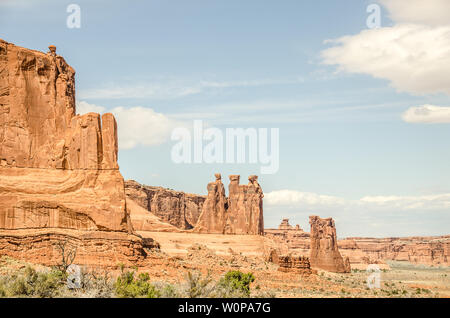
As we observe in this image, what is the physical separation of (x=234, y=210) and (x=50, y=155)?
59.8 meters

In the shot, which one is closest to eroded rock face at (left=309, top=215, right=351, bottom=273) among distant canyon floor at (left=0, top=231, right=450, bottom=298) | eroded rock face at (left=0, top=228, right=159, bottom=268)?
distant canyon floor at (left=0, top=231, right=450, bottom=298)

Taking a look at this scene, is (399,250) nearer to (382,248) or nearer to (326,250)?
(382,248)

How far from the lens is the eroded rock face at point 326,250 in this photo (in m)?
92.6

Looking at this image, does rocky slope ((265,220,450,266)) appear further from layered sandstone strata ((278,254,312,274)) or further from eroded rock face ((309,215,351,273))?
layered sandstone strata ((278,254,312,274))

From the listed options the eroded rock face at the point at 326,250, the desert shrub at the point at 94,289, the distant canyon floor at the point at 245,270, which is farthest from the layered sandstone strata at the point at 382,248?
the desert shrub at the point at 94,289

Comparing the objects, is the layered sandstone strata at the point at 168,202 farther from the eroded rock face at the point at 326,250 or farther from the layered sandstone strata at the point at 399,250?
the eroded rock face at the point at 326,250

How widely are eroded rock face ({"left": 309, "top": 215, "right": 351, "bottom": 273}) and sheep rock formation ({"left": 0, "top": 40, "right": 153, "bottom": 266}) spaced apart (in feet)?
170

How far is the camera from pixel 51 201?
149 feet

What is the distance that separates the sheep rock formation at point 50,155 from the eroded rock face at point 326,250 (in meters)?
51.7

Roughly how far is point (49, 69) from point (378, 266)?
91344 millimetres

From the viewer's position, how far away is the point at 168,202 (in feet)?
436

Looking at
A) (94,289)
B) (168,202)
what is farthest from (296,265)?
(168,202)

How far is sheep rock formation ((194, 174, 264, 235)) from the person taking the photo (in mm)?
103812
